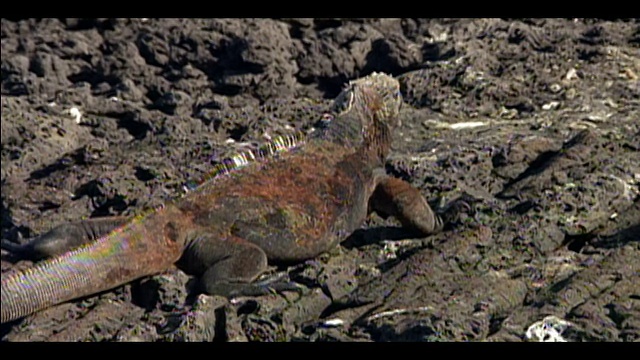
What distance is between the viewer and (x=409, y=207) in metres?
5.83

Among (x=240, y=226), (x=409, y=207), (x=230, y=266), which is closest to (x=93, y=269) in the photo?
(x=230, y=266)

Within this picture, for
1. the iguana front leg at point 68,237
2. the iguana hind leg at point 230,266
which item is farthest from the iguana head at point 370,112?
the iguana front leg at point 68,237

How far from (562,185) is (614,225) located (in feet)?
1.54

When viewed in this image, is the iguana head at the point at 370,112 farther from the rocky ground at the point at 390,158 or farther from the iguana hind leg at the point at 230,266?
the iguana hind leg at the point at 230,266

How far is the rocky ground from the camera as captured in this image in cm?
477

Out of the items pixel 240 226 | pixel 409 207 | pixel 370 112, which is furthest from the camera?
pixel 370 112

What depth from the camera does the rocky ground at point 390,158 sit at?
15.7 feet

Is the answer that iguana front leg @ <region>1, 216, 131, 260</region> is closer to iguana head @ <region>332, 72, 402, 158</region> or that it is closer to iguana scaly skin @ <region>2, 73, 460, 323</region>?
iguana scaly skin @ <region>2, 73, 460, 323</region>

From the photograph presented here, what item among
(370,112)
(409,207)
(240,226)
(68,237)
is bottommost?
(68,237)

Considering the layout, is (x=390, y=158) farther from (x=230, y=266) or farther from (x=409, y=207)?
(x=230, y=266)

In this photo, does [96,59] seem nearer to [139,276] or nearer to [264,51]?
[264,51]

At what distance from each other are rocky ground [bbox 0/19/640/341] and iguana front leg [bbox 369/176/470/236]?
A: 0.11 m

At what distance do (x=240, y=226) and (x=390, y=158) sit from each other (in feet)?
4.71
